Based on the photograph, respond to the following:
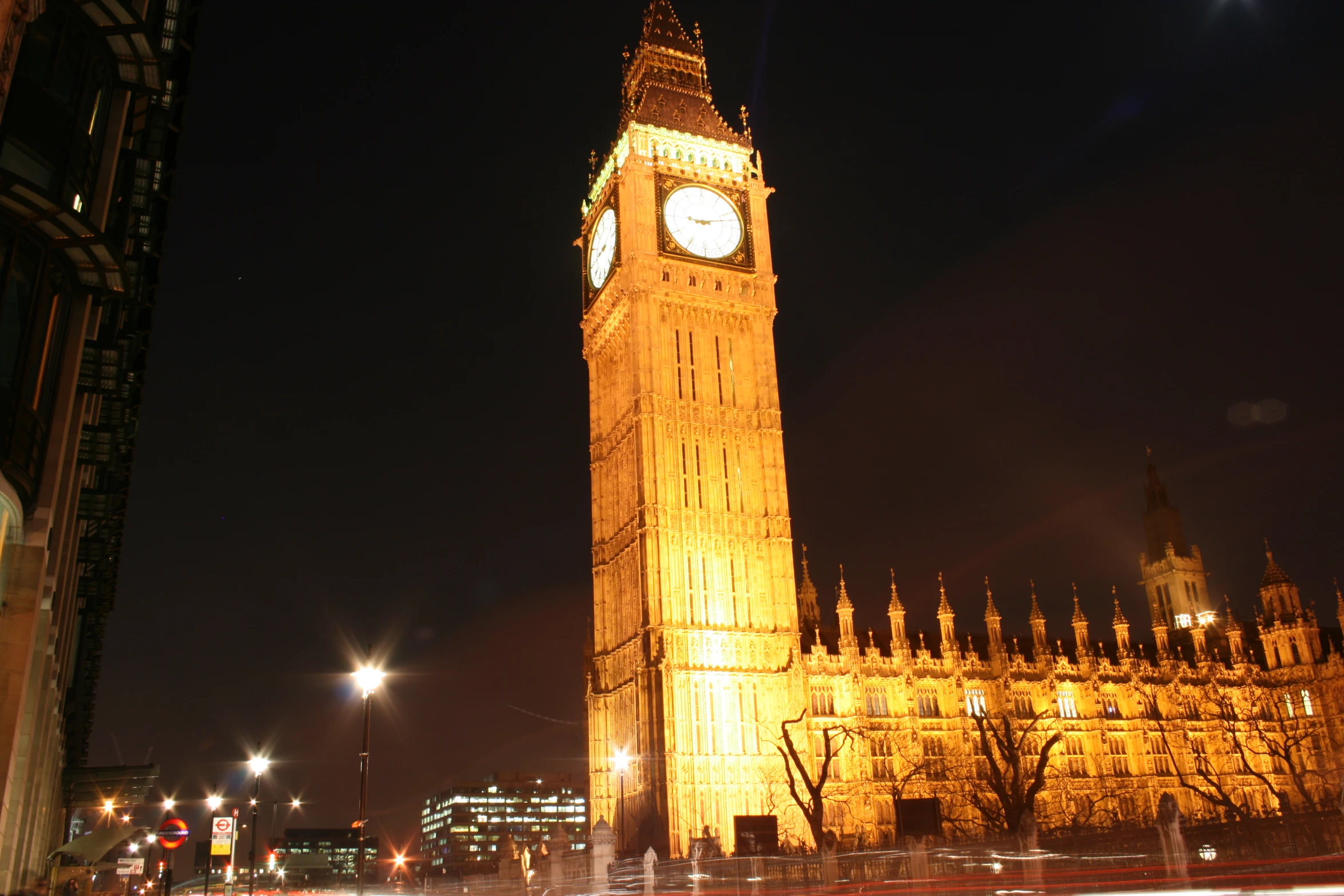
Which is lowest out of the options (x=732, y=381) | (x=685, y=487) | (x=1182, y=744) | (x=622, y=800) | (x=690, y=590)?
(x=622, y=800)

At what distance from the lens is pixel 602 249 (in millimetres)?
77125

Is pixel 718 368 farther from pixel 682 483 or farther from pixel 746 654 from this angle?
pixel 746 654

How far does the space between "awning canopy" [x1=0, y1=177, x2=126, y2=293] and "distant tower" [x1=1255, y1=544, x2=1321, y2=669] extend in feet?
290

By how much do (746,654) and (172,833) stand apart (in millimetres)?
43199

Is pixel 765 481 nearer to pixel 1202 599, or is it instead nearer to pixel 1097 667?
pixel 1097 667

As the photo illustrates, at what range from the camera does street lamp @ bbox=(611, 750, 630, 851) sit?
60375 mm

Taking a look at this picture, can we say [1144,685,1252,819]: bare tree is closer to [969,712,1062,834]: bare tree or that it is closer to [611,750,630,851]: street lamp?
[969,712,1062,834]: bare tree

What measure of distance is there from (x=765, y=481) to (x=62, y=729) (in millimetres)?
39666

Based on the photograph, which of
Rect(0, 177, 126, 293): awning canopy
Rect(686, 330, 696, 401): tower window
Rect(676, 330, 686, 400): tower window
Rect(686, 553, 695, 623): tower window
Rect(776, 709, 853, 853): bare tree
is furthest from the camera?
Rect(686, 330, 696, 401): tower window

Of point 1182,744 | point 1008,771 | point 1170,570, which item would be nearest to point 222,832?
point 1008,771

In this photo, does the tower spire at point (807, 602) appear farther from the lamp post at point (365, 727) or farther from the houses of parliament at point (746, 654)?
the lamp post at point (365, 727)

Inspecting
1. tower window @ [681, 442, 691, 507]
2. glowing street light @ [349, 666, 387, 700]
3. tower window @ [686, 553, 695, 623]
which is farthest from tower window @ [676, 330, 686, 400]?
glowing street light @ [349, 666, 387, 700]

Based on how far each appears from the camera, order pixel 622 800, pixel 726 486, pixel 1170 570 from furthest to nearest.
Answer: pixel 1170 570 → pixel 726 486 → pixel 622 800

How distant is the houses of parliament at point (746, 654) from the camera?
62656 mm
